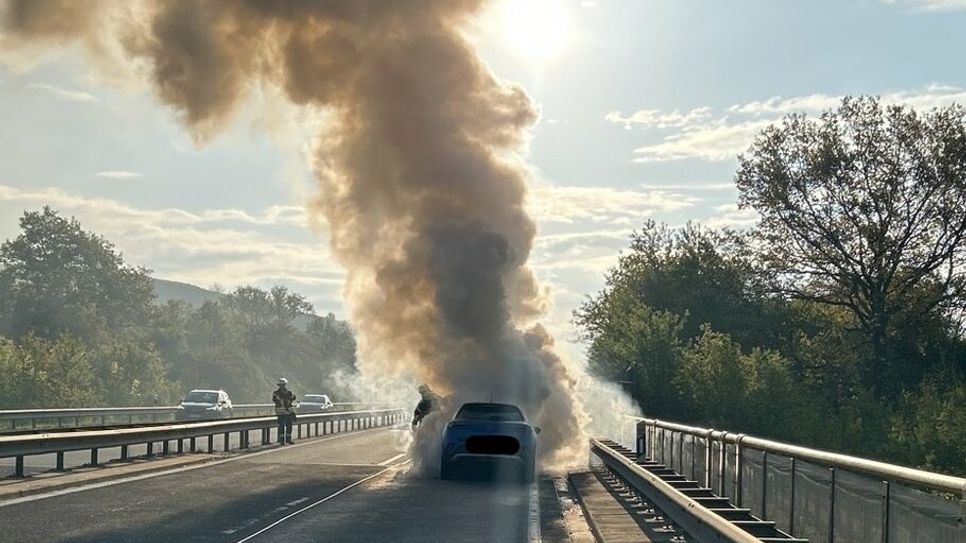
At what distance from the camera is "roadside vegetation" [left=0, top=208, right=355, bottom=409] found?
7106cm

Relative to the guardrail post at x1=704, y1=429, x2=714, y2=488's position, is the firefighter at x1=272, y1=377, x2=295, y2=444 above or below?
below

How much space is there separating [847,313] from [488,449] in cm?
4281

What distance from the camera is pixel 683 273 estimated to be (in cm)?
6869

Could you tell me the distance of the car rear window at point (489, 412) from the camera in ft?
76.3

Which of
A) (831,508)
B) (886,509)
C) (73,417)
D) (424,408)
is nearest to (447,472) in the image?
(424,408)

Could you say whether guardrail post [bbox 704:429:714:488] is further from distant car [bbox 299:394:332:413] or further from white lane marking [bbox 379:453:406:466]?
distant car [bbox 299:394:332:413]

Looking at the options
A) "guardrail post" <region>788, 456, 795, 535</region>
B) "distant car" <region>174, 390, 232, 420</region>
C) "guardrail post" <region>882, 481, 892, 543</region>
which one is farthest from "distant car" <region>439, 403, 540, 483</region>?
"distant car" <region>174, 390, 232, 420</region>

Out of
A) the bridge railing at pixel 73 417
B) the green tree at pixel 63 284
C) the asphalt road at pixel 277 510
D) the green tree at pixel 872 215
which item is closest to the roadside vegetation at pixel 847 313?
the green tree at pixel 872 215

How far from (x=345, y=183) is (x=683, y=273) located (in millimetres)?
33012

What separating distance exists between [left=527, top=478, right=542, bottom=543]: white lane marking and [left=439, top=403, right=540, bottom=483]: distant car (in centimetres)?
53

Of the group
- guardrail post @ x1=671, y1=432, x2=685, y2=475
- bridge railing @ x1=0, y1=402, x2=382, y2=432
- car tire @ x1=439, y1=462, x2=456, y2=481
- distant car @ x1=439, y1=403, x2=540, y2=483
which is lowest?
bridge railing @ x1=0, y1=402, x2=382, y2=432

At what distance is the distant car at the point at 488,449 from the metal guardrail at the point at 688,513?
4.69 metres

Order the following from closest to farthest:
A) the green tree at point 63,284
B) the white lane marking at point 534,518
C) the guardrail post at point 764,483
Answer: the guardrail post at point 764,483 < the white lane marking at point 534,518 < the green tree at point 63,284

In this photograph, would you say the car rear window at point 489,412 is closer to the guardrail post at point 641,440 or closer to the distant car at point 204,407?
the guardrail post at point 641,440
